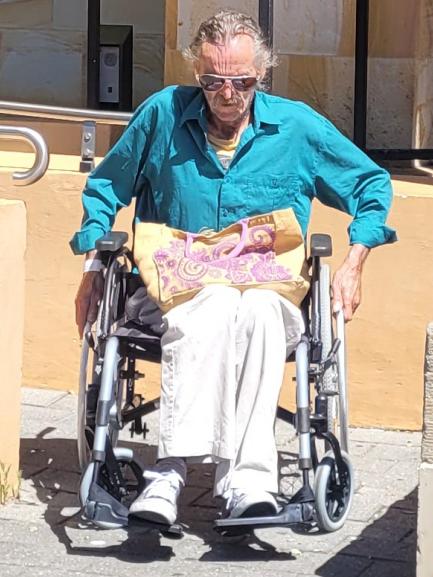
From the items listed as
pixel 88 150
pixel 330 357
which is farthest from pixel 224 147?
pixel 88 150

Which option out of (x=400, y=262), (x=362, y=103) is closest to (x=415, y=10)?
(x=362, y=103)

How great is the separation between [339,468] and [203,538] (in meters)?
0.47

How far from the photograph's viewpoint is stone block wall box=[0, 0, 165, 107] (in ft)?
25.2

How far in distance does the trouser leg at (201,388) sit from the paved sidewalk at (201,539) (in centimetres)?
31

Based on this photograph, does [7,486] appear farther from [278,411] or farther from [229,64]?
[229,64]

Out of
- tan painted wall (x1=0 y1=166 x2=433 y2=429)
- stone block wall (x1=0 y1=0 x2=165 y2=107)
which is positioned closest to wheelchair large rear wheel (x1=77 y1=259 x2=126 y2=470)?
tan painted wall (x1=0 y1=166 x2=433 y2=429)

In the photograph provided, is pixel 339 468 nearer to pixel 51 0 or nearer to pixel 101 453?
pixel 101 453

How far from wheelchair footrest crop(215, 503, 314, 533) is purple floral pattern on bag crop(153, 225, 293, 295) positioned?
718mm

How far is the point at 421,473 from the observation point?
3.89 meters

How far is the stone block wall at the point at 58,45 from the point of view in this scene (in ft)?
25.2

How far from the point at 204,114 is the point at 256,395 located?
960mm

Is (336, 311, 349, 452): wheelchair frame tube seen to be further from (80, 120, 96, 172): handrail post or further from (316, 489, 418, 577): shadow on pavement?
(80, 120, 96, 172): handrail post

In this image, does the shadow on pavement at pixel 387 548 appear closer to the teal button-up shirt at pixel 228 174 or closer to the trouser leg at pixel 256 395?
the trouser leg at pixel 256 395

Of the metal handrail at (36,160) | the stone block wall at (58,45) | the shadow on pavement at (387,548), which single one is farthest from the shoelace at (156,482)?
the stone block wall at (58,45)
